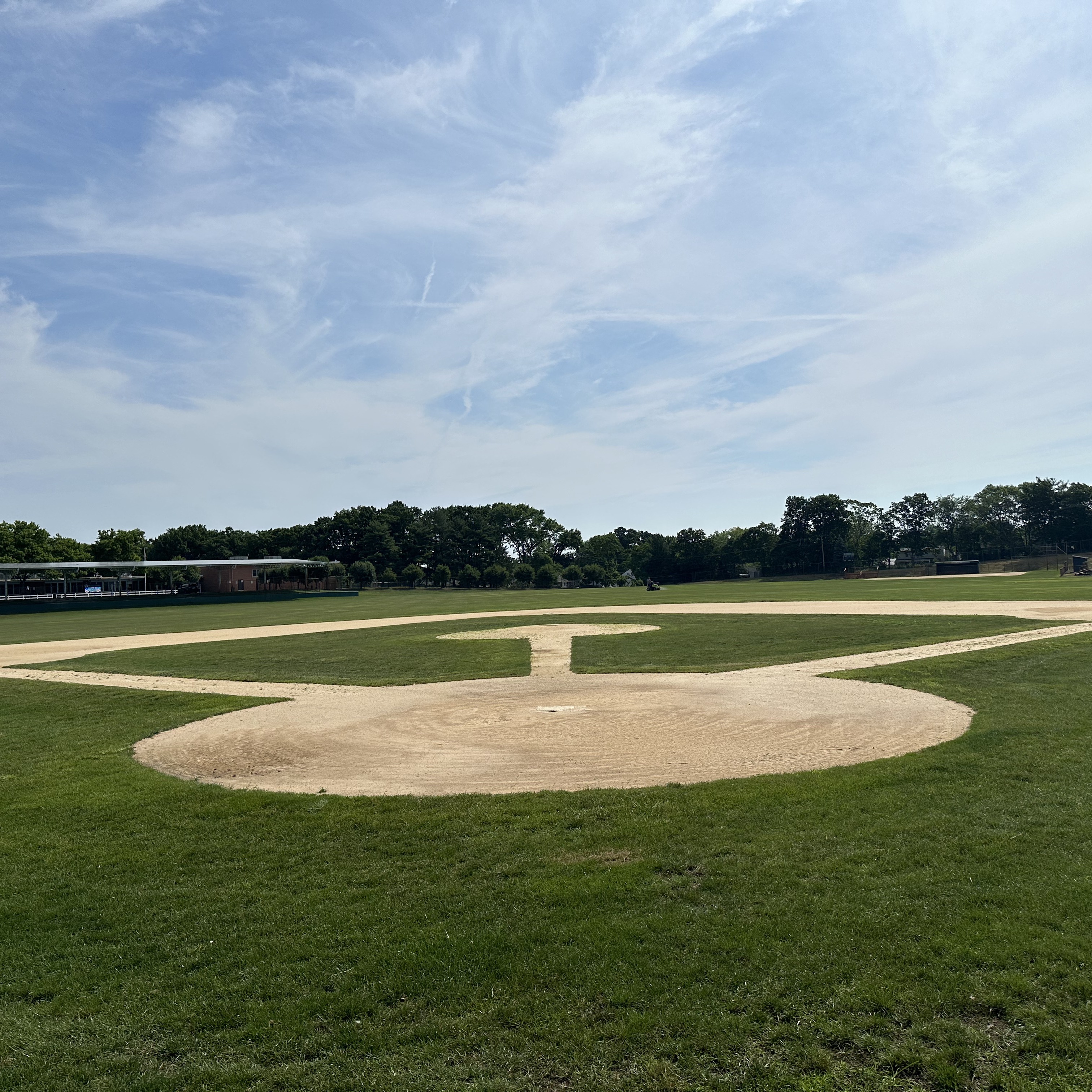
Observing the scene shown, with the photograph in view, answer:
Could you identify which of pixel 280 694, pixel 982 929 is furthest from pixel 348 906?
pixel 280 694

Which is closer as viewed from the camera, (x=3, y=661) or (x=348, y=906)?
(x=348, y=906)

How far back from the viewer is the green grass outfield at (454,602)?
41.6 m

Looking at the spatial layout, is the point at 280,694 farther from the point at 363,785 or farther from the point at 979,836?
the point at 979,836

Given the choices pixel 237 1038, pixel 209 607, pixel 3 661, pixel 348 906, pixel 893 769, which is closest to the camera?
pixel 237 1038

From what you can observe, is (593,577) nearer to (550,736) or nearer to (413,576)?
(413,576)

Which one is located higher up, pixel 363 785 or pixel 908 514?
pixel 908 514

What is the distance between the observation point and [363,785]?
30.4ft

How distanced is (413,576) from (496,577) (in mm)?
11958

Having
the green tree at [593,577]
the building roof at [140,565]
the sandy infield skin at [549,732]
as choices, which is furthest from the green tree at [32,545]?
the sandy infield skin at [549,732]

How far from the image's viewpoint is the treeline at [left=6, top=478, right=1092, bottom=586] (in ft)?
389

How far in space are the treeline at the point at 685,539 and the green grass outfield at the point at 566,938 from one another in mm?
99220

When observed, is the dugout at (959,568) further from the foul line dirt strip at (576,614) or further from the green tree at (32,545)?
the green tree at (32,545)

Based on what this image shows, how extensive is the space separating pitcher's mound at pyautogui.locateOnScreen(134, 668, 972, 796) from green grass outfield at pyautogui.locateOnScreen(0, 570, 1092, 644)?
2642 cm

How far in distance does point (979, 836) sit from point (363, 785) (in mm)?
6316
